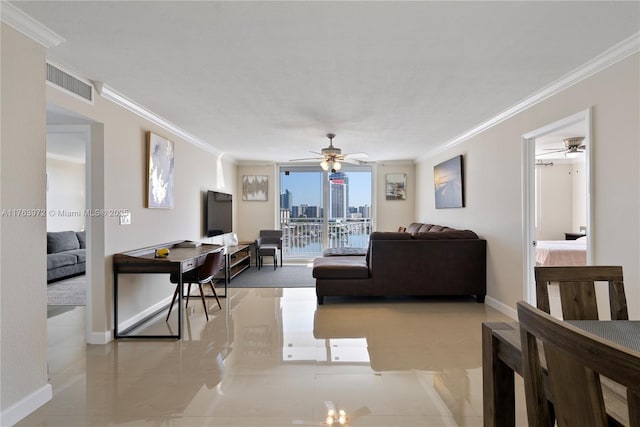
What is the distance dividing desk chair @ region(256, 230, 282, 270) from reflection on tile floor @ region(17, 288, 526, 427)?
287 cm

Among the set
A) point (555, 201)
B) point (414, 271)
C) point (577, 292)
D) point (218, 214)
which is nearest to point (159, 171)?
point (218, 214)

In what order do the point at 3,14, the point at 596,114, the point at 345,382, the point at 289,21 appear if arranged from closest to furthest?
1. the point at 3,14
2. the point at 289,21
3. the point at 345,382
4. the point at 596,114

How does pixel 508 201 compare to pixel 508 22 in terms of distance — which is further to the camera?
pixel 508 201

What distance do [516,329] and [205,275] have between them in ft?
10.2

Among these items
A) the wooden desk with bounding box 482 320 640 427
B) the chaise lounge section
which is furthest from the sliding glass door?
the wooden desk with bounding box 482 320 640 427

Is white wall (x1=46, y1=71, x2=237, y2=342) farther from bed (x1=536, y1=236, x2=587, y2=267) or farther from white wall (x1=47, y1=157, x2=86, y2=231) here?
bed (x1=536, y1=236, x2=587, y2=267)

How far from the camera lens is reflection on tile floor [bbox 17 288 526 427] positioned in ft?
6.40

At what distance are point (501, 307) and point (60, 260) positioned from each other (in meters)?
7.24

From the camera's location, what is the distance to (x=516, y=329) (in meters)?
1.40

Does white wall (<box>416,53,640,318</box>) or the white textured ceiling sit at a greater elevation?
the white textured ceiling

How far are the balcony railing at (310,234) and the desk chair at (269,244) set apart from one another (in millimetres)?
576

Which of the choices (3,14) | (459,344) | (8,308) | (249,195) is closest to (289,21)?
(3,14)

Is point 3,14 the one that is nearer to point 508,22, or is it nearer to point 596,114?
point 508,22

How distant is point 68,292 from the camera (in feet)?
16.6
